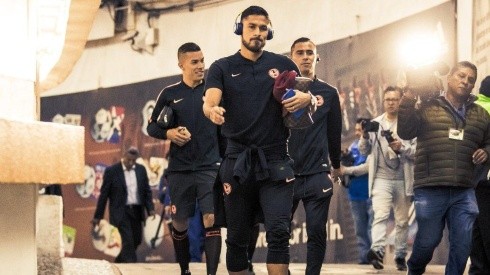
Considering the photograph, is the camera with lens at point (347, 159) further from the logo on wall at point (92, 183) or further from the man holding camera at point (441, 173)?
the logo on wall at point (92, 183)

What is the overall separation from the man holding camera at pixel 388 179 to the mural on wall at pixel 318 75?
5.12 ft

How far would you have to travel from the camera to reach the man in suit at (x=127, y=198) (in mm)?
20656

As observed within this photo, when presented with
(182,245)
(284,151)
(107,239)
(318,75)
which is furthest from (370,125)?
(107,239)

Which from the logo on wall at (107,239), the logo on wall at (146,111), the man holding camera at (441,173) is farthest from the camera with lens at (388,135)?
the logo on wall at (107,239)

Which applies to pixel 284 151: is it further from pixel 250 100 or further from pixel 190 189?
pixel 190 189

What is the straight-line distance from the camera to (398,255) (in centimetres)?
1554

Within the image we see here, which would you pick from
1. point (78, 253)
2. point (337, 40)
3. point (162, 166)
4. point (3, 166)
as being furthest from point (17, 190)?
point (78, 253)

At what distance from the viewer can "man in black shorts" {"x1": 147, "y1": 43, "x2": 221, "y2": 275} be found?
39.5 ft

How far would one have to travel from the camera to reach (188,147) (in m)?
12.1

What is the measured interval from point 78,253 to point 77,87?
127 inches

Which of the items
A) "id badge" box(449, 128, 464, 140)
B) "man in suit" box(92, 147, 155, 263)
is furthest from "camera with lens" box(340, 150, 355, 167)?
"id badge" box(449, 128, 464, 140)

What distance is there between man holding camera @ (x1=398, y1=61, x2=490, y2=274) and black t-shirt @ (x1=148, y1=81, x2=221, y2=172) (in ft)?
7.04

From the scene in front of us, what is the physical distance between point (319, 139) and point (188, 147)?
1387 mm

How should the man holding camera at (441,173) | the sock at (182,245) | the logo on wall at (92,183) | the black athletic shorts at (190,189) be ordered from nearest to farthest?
the man holding camera at (441,173), the black athletic shorts at (190,189), the sock at (182,245), the logo on wall at (92,183)
